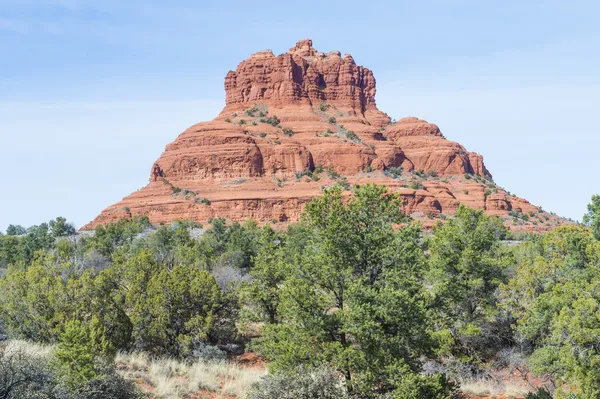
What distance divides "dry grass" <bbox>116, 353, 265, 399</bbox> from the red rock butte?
84.5 m

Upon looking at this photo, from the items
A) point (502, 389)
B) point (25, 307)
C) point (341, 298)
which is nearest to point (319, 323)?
point (341, 298)

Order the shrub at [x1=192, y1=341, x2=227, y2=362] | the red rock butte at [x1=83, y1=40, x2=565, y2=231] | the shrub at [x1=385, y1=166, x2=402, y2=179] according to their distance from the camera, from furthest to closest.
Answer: the shrub at [x1=385, y1=166, x2=402, y2=179] < the red rock butte at [x1=83, y1=40, x2=565, y2=231] < the shrub at [x1=192, y1=341, x2=227, y2=362]

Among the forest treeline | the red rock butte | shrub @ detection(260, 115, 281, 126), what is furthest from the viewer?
shrub @ detection(260, 115, 281, 126)

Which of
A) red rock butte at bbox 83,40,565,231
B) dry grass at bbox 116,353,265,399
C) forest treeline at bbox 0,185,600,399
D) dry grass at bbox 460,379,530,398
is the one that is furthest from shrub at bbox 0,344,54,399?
red rock butte at bbox 83,40,565,231

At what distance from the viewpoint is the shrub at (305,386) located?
16891mm

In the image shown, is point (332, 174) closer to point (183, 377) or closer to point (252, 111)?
point (252, 111)

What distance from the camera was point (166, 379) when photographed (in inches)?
862

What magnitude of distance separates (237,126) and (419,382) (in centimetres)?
11628

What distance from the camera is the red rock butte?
114 metres

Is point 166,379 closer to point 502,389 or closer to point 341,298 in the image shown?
point 341,298

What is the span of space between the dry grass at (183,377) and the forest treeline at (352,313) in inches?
39.8

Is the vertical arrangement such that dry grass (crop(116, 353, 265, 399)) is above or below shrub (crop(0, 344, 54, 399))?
below

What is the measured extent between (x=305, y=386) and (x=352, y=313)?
244cm

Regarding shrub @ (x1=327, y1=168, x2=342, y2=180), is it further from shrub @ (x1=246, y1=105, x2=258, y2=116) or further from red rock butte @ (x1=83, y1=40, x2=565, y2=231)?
shrub @ (x1=246, y1=105, x2=258, y2=116)
